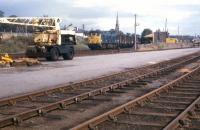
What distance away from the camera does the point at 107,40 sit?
72.9 metres

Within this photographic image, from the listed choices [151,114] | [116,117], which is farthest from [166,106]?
[116,117]

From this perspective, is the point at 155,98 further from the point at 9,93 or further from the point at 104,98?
the point at 9,93

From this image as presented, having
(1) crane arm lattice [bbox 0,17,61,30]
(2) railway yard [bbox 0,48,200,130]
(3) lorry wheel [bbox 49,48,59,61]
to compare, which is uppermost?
(1) crane arm lattice [bbox 0,17,61,30]

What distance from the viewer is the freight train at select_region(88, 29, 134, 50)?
68.1 m

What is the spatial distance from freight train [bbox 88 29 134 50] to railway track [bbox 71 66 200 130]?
53094mm

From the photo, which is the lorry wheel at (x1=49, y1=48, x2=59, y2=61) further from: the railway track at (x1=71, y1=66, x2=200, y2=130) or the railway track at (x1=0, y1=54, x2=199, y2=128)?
the railway track at (x1=71, y1=66, x2=200, y2=130)

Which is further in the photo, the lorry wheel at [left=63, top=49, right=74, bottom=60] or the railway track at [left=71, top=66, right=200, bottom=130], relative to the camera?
the lorry wheel at [left=63, top=49, right=74, bottom=60]

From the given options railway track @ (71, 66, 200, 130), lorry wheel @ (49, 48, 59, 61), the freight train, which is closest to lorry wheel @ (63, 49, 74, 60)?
lorry wheel @ (49, 48, 59, 61)

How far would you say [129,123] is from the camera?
9.85m

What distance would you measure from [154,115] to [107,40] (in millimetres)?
62348

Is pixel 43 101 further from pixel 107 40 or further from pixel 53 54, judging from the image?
pixel 107 40

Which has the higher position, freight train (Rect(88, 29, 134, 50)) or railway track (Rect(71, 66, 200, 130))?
freight train (Rect(88, 29, 134, 50))

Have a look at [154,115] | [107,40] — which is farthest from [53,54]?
[107,40]

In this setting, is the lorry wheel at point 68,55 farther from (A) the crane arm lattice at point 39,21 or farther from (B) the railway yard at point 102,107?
(B) the railway yard at point 102,107
